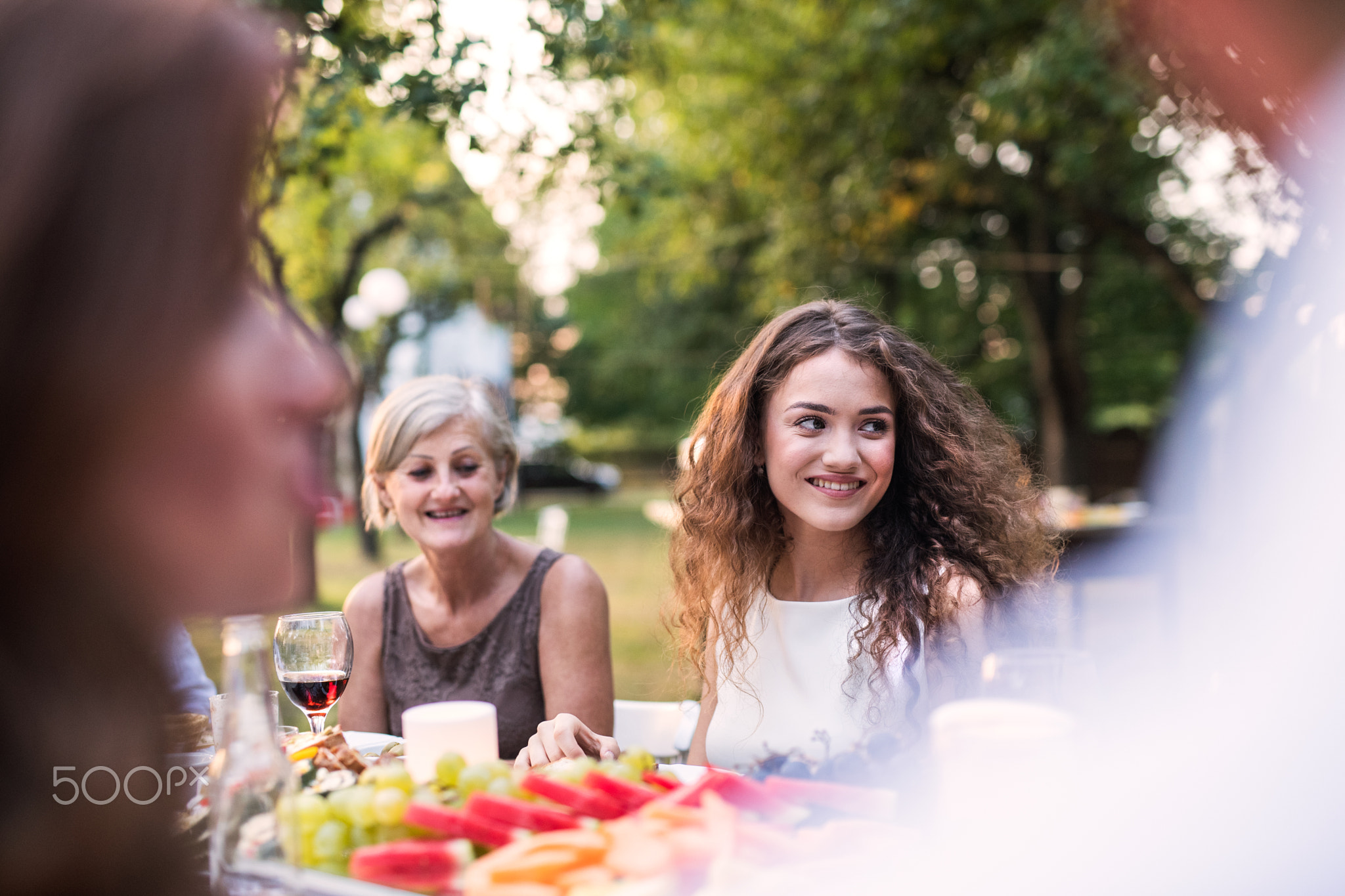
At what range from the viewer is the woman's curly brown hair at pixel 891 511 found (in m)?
2.32

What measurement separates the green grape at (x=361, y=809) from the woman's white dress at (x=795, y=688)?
3.68 ft

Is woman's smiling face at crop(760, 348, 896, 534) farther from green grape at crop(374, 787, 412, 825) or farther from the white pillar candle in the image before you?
green grape at crop(374, 787, 412, 825)

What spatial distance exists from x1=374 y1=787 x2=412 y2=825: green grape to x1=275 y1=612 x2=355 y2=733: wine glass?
76 centimetres

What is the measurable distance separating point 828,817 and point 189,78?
1.12 m

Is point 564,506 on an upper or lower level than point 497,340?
lower

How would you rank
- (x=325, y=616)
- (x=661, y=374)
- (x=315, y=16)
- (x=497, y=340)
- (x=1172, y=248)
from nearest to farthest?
(x=325, y=616) → (x=315, y=16) → (x=1172, y=248) → (x=497, y=340) → (x=661, y=374)

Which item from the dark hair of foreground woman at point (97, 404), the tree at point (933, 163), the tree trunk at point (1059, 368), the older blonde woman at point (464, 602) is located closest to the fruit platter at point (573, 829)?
the dark hair of foreground woman at point (97, 404)

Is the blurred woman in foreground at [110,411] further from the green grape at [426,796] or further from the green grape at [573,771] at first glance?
the green grape at [573,771]

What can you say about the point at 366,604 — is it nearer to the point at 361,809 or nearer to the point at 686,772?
the point at 686,772

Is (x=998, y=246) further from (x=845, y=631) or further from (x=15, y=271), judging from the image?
(x=15, y=271)

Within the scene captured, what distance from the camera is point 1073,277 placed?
14.3 meters

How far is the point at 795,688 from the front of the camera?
7.81 feet

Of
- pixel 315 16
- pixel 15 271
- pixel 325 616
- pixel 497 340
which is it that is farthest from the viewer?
pixel 497 340

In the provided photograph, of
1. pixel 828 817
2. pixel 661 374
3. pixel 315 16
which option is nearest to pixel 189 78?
pixel 828 817
